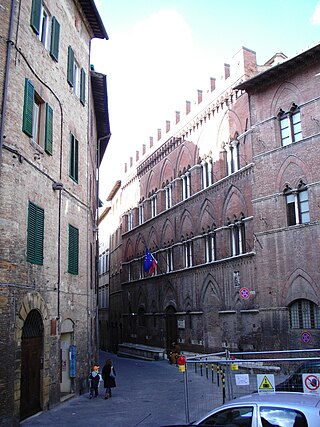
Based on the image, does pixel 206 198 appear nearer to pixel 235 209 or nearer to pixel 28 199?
pixel 235 209

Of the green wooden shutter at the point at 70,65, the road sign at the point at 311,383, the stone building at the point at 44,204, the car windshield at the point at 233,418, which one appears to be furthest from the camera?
the green wooden shutter at the point at 70,65

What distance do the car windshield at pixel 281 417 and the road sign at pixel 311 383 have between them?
2177 millimetres

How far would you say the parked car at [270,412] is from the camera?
250 inches

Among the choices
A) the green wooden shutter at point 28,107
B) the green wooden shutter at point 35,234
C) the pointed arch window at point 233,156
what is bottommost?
the green wooden shutter at point 35,234

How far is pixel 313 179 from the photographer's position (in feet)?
66.2

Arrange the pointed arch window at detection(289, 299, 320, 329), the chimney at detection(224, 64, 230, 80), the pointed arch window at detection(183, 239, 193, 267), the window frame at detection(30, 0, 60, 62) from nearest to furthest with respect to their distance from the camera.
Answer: the window frame at detection(30, 0, 60, 62)
the pointed arch window at detection(289, 299, 320, 329)
the chimney at detection(224, 64, 230, 80)
the pointed arch window at detection(183, 239, 193, 267)

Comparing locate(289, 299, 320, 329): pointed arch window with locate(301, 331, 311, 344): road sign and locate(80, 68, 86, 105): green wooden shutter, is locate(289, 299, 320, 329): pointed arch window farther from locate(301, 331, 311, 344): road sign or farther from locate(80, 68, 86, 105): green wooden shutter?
locate(80, 68, 86, 105): green wooden shutter

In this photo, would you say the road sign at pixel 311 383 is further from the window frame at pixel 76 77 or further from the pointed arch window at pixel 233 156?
the pointed arch window at pixel 233 156

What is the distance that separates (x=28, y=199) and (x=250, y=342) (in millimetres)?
13760

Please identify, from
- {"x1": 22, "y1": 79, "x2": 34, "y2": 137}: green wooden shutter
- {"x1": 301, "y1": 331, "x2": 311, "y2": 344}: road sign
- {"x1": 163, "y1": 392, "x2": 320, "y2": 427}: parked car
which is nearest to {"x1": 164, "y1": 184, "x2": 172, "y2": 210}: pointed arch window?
{"x1": 301, "y1": 331, "x2": 311, "y2": 344}: road sign

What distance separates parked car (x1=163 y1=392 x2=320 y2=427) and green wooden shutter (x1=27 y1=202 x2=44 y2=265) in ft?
23.4

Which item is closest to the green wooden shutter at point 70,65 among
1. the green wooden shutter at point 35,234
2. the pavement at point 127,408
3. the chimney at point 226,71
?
the green wooden shutter at point 35,234

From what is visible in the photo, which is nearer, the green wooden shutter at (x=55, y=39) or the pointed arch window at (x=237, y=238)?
the green wooden shutter at (x=55, y=39)

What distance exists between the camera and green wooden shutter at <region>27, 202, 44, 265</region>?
12.9 m
